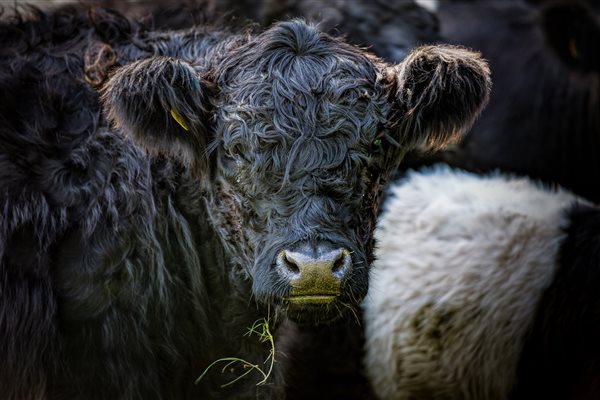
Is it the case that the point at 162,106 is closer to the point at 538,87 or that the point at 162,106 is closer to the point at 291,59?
the point at 291,59

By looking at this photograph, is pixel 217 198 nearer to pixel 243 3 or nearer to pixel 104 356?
pixel 104 356

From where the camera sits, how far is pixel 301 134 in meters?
3.96

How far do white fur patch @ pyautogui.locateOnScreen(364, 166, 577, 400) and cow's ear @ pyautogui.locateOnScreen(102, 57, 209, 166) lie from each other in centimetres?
183

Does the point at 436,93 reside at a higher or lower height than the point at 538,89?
higher

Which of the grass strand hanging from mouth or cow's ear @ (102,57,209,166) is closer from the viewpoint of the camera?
cow's ear @ (102,57,209,166)

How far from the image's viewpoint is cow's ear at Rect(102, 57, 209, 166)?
155 inches

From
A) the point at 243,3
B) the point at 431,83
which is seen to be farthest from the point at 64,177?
the point at 243,3

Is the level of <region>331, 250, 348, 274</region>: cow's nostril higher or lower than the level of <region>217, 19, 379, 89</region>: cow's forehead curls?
lower

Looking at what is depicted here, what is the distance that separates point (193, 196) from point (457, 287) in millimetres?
2320

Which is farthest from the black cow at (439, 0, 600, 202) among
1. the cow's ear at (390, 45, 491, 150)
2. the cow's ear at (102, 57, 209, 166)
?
the cow's ear at (102, 57, 209, 166)

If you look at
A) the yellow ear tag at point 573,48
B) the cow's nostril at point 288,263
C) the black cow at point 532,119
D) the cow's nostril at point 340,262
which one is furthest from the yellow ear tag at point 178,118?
the yellow ear tag at point 573,48

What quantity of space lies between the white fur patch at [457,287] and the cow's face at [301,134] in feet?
5.11

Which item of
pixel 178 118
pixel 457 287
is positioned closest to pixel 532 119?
pixel 457 287

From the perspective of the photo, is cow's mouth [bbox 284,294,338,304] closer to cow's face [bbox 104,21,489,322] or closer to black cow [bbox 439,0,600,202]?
cow's face [bbox 104,21,489,322]
